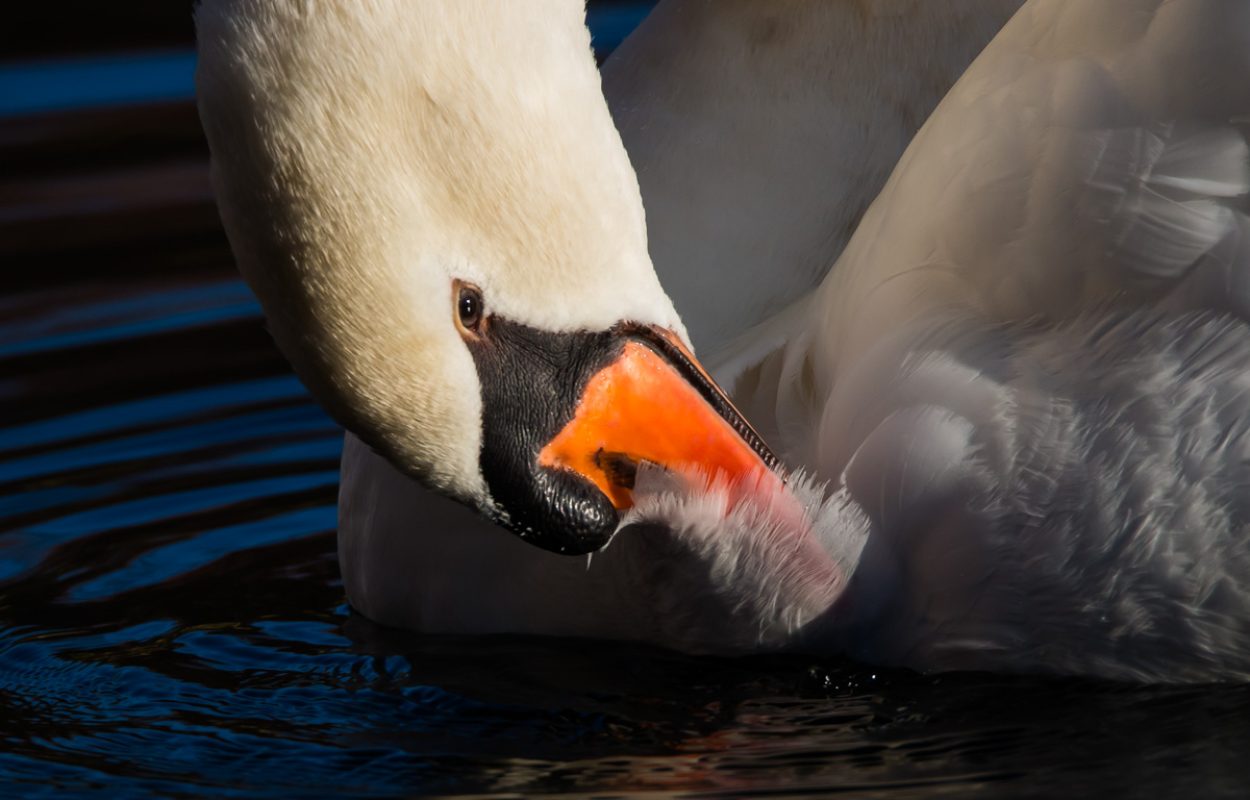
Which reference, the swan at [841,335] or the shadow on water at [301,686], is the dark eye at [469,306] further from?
the shadow on water at [301,686]

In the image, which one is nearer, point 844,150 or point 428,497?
point 428,497

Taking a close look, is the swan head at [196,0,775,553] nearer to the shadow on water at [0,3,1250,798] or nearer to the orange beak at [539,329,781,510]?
the orange beak at [539,329,781,510]

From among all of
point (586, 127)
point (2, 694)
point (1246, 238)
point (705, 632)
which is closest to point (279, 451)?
point (2, 694)

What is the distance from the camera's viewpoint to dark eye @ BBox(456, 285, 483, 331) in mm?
3219

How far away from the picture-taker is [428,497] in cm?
399

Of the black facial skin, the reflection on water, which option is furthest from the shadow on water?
the black facial skin

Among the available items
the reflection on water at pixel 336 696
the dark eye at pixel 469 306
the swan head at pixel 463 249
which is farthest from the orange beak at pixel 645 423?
the reflection on water at pixel 336 696

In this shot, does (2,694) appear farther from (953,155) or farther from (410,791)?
(953,155)

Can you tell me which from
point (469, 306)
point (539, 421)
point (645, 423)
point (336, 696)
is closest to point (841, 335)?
point (645, 423)

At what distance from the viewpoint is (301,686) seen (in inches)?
158

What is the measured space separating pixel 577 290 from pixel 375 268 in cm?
38

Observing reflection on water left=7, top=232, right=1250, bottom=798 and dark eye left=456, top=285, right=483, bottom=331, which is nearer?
dark eye left=456, top=285, right=483, bottom=331

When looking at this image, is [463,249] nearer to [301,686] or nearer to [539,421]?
[539,421]

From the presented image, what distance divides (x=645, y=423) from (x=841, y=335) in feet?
1.35
